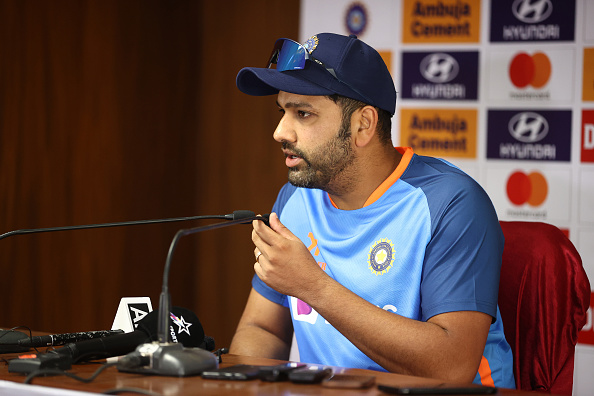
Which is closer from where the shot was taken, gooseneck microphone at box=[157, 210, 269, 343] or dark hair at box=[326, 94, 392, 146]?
gooseneck microphone at box=[157, 210, 269, 343]

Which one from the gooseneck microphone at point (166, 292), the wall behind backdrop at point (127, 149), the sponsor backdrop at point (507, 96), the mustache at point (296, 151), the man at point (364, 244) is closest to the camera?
the gooseneck microphone at point (166, 292)

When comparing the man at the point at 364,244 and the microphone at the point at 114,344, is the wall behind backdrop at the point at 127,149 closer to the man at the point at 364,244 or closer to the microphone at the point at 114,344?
the man at the point at 364,244

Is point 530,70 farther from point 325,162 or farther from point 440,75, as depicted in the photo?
point 325,162

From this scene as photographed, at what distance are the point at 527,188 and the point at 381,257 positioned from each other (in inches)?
62.3

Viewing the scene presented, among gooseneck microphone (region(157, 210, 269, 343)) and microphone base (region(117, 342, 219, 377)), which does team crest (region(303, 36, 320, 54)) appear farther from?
microphone base (region(117, 342, 219, 377))

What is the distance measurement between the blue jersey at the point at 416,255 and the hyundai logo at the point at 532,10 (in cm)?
150

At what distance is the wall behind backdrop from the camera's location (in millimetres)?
2701

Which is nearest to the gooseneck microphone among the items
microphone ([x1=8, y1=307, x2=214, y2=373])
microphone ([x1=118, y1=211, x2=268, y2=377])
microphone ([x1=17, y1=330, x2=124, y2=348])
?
microphone ([x1=118, y1=211, x2=268, y2=377])

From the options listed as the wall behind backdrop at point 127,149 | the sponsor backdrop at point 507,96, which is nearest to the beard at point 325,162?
the wall behind backdrop at point 127,149

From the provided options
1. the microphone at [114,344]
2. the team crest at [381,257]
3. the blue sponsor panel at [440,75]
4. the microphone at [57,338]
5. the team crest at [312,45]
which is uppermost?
the blue sponsor panel at [440,75]

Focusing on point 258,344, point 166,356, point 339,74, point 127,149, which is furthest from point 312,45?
point 127,149

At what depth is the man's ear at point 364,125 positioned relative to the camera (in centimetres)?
179

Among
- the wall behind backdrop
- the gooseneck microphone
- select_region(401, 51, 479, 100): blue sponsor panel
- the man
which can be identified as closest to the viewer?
the gooseneck microphone

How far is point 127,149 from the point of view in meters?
3.25
